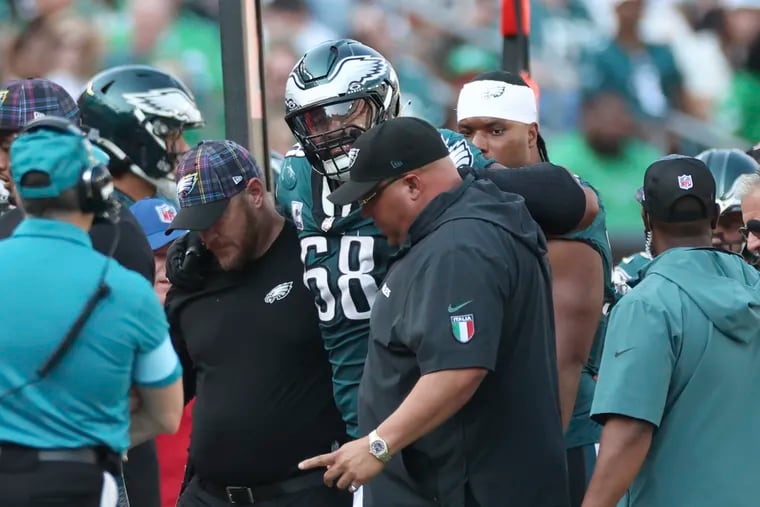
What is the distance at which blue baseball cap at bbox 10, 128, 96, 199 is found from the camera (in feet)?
11.3

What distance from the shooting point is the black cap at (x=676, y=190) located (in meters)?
3.93

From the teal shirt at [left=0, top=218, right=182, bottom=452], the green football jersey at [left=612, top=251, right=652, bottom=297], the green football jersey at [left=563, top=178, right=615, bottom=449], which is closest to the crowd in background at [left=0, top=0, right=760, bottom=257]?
the green football jersey at [left=612, top=251, right=652, bottom=297]

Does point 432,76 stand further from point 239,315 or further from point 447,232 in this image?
point 447,232

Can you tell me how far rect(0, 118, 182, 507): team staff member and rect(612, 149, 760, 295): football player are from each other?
2.52 meters

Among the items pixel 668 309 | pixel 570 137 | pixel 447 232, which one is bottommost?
pixel 570 137

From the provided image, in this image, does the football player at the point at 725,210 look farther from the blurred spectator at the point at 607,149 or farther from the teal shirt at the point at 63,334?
the blurred spectator at the point at 607,149

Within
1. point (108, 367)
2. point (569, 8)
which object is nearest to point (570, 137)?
A: point (569, 8)

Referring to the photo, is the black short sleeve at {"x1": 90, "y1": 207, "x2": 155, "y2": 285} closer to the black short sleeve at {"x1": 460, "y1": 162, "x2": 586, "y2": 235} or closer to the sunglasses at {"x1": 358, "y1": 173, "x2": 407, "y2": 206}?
the sunglasses at {"x1": 358, "y1": 173, "x2": 407, "y2": 206}

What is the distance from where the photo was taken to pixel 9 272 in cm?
343

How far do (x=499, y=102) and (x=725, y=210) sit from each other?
4.07ft

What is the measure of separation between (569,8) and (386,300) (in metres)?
6.11

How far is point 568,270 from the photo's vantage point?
461 cm

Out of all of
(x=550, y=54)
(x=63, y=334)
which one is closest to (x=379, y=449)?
(x=63, y=334)

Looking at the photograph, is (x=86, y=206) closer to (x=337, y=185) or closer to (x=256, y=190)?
(x=337, y=185)
